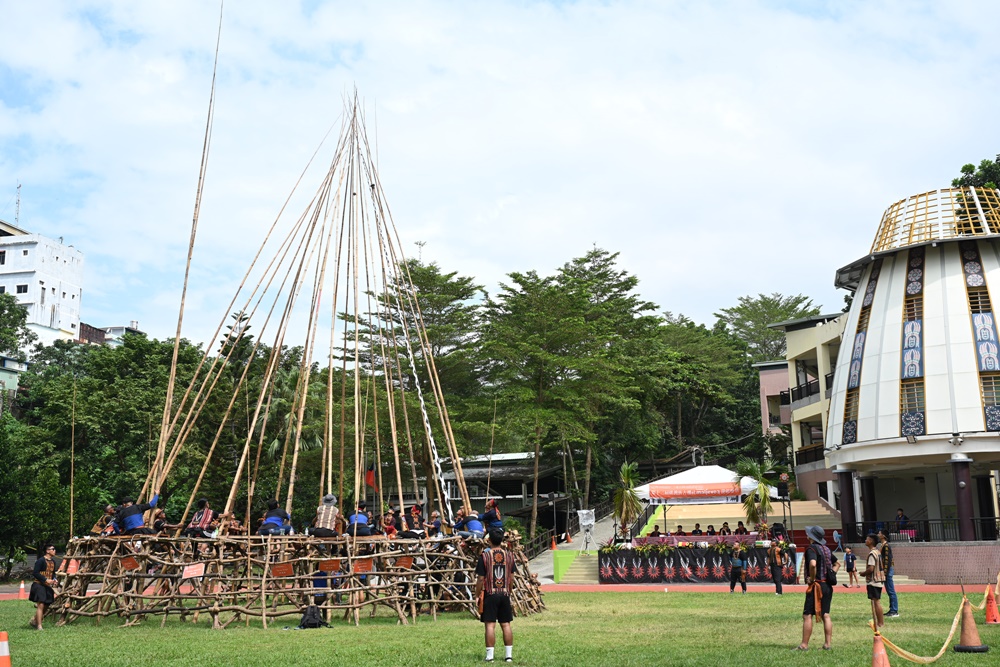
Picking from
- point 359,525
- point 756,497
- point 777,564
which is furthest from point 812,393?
point 359,525

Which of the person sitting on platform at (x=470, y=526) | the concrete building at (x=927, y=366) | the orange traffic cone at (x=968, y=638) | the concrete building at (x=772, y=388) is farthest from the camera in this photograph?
the concrete building at (x=772, y=388)

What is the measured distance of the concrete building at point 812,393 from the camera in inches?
1528

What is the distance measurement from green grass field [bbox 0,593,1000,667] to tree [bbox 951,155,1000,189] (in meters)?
21.8

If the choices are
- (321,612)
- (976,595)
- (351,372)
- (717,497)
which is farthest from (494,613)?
(351,372)

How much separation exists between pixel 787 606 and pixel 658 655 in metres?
8.27

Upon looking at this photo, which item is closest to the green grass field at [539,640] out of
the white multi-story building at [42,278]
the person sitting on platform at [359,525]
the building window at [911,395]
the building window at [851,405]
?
the person sitting on platform at [359,525]

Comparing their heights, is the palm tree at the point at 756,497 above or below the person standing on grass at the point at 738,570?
above

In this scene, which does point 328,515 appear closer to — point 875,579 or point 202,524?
point 202,524

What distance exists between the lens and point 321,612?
1530 centimetres

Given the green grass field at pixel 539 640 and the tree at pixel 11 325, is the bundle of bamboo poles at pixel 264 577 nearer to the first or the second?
the green grass field at pixel 539 640

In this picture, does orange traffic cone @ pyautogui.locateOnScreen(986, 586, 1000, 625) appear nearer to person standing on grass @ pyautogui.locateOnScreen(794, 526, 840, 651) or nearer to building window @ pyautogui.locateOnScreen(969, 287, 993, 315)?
person standing on grass @ pyautogui.locateOnScreen(794, 526, 840, 651)

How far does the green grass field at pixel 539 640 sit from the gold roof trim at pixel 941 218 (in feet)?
45.1

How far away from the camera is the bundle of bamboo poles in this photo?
14891mm

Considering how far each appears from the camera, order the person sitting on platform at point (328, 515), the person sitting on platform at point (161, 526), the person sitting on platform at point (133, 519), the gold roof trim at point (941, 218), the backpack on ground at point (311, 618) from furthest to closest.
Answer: the gold roof trim at point (941, 218)
the person sitting on platform at point (161, 526)
the person sitting on platform at point (133, 519)
the person sitting on platform at point (328, 515)
the backpack on ground at point (311, 618)
